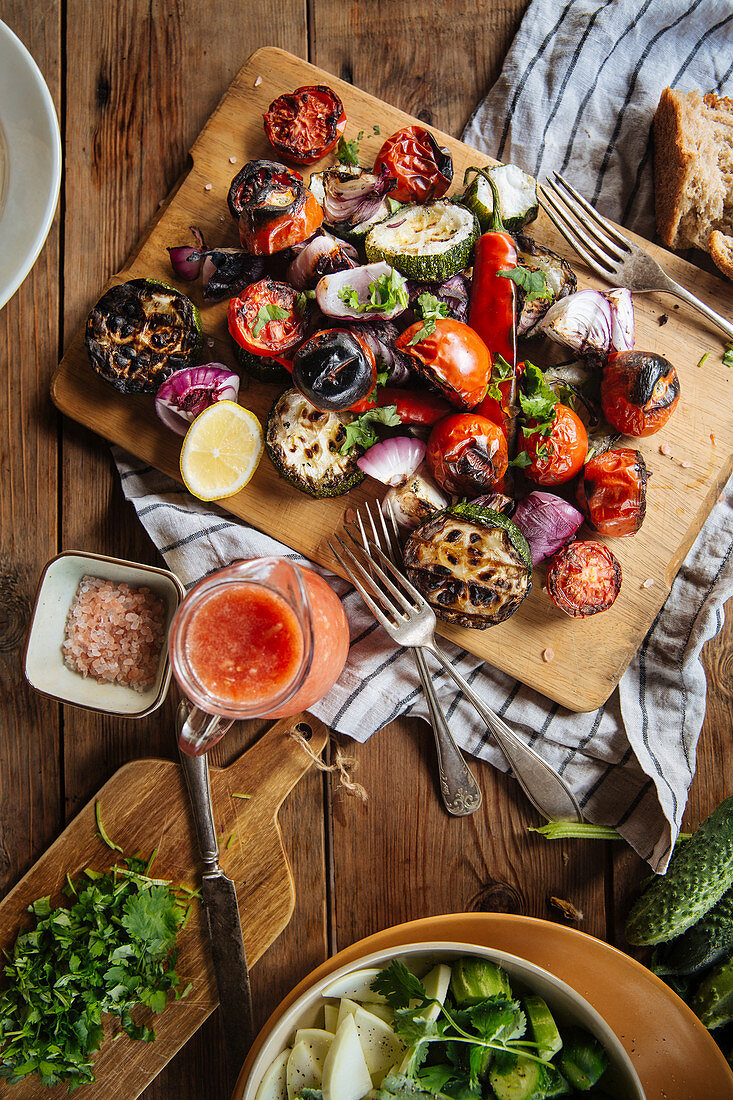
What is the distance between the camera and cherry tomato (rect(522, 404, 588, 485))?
5.76ft

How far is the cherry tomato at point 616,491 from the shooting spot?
176 centimetres

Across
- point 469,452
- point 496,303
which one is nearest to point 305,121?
point 496,303

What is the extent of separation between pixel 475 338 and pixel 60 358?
1088 mm

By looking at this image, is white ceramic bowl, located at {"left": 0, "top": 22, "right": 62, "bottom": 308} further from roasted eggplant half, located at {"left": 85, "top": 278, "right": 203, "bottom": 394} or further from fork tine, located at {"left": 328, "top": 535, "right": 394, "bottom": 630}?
fork tine, located at {"left": 328, "top": 535, "right": 394, "bottom": 630}

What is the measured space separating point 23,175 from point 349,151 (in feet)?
2.66

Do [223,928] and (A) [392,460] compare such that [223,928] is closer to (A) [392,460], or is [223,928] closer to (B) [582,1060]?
(B) [582,1060]

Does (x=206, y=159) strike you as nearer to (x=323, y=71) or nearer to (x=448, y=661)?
(x=323, y=71)

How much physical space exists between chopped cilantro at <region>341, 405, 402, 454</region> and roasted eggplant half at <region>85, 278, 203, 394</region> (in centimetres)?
44

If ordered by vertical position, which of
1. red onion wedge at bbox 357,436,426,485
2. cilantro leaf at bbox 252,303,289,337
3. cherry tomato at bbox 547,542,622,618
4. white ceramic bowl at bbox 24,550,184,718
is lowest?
white ceramic bowl at bbox 24,550,184,718

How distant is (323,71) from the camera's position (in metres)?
1.98

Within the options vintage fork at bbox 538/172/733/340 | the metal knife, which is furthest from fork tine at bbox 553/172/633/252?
the metal knife

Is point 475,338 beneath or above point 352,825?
above

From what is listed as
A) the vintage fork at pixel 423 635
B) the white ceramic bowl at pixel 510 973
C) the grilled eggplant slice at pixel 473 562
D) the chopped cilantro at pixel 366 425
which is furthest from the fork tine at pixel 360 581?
the white ceramic bowl at pixel 510 973

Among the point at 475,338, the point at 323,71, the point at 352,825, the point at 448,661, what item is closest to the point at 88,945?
the point at 352,825
